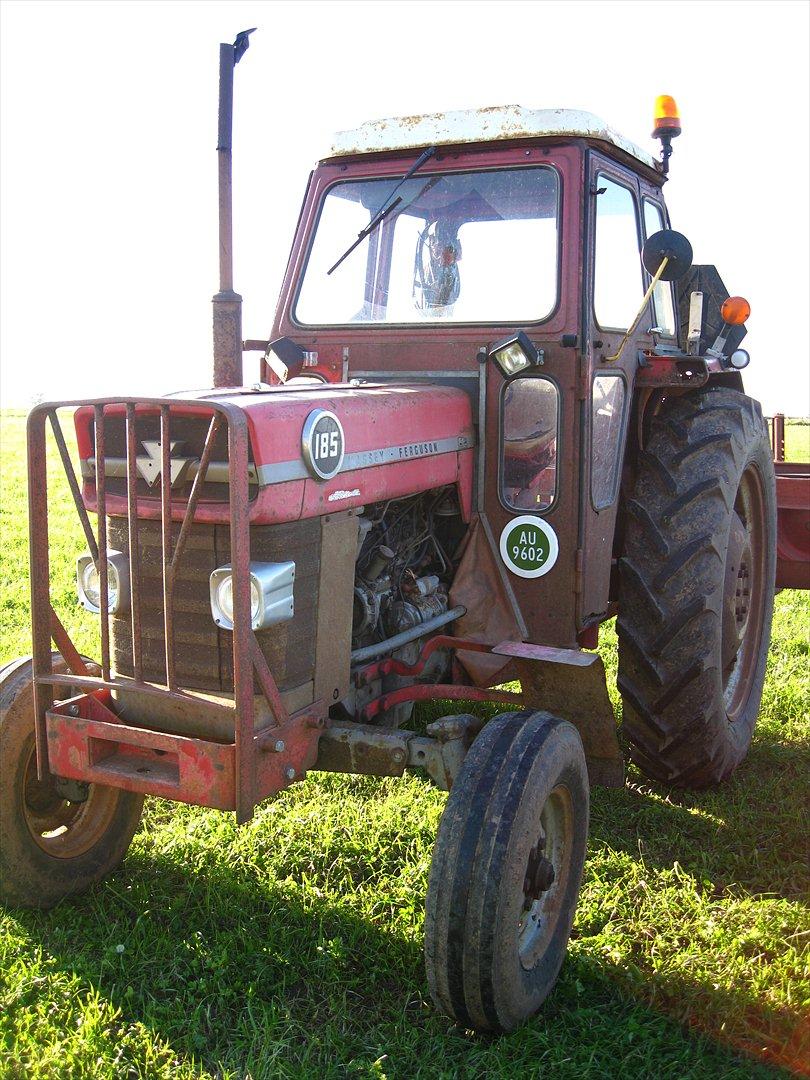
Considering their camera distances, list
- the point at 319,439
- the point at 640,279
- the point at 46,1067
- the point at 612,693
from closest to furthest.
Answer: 1. the point at 46,1067
2. the point at 319,439
3. the point at 640,279
4. the point at 612,693

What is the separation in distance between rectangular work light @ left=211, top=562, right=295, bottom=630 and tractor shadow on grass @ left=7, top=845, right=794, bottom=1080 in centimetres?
106

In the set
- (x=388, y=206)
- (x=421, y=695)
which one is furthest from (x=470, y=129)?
(x=421, y=695)

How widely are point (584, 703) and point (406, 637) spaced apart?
0.67 meters

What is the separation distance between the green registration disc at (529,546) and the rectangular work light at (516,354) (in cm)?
55

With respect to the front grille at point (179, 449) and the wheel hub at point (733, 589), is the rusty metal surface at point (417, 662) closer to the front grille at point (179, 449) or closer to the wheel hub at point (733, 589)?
the front grille at point (179, 449)

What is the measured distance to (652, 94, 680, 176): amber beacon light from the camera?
4766mm

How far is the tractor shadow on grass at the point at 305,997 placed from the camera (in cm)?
272

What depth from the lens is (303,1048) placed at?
9.07 ft

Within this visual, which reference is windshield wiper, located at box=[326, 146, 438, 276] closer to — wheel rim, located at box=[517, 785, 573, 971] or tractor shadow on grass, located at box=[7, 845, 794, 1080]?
wheel rim, located at box=[517, 785, 573, 971]

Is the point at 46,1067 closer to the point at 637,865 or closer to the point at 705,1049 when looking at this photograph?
the point at 705,1049

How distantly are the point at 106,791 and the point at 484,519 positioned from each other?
163 centimetres

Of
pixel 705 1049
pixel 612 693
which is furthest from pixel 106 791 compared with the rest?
pixel 612 693

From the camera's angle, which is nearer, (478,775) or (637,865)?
(478,775)

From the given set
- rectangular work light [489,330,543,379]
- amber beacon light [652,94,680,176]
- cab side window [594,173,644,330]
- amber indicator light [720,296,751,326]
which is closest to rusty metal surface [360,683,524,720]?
rectangular work light [489,330,543,379]
